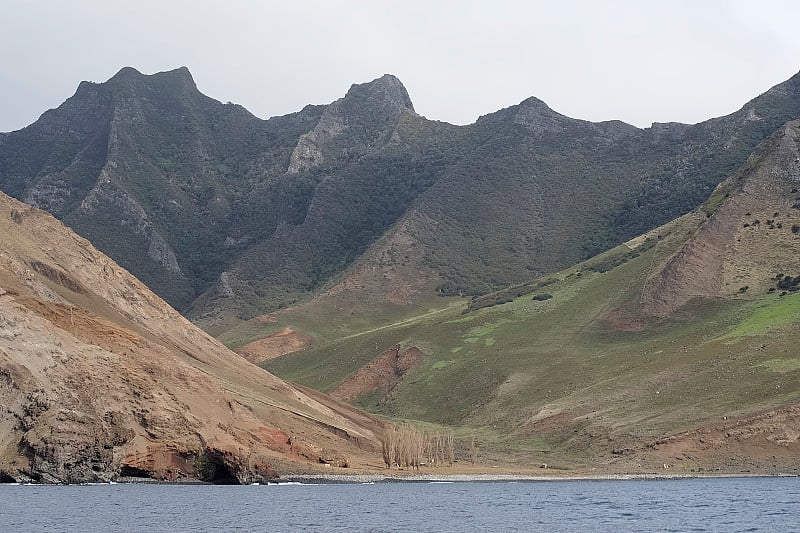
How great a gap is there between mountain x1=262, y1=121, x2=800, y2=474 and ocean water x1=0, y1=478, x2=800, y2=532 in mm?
15576

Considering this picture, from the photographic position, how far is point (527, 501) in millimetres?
71188

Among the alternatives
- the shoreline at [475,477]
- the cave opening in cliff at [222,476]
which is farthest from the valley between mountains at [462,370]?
the shoreline at [475,477]

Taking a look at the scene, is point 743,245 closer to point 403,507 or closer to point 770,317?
point 770,317

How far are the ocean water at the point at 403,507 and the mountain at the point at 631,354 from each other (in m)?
15.6

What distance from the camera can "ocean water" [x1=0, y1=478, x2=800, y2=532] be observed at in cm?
5444

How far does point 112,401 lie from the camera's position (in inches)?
3184

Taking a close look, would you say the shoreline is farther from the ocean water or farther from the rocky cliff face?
the rocky cliff face

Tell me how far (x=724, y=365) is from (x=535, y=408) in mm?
22484

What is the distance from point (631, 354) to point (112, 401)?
7001cm

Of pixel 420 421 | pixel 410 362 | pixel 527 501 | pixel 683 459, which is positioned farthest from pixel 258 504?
pixel 410 362

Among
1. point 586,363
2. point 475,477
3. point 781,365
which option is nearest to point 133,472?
point 475,477

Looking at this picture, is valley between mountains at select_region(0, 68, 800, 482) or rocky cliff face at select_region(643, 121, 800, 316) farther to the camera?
rocky cliff face at select_region(643, 121, 800, 316)

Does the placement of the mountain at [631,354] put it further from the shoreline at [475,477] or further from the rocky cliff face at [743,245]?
the shoreline at [475,477]

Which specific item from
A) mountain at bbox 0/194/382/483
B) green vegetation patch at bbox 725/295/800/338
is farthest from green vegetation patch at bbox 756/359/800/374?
mountain at bbox 0/194/382/483
